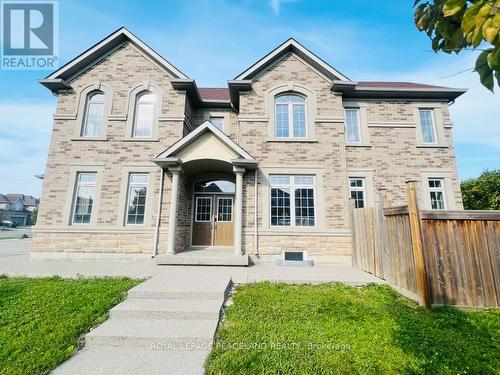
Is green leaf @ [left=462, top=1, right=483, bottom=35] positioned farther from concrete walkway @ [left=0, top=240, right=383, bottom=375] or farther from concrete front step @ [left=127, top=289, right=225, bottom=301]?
concrete front step @ [left=127, top=289, right=225, bottom=301]

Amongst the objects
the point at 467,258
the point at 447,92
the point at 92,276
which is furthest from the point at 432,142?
the point at 92,276

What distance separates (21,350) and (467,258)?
7.67 m

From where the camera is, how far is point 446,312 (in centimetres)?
425

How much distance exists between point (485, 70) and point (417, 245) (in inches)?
179

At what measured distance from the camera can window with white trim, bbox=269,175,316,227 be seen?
29.0 ft

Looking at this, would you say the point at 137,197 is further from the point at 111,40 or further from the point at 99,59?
the point at 111,40

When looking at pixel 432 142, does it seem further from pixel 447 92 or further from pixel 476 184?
pixel 476 184

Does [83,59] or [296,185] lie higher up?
[83,59]

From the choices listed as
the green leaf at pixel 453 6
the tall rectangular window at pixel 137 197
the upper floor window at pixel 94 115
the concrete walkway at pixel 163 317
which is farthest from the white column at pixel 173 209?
the green leaf at pixel 453 6

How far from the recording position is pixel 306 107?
9711 mm

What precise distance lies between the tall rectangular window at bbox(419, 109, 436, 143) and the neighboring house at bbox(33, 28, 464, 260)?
1.8 inches

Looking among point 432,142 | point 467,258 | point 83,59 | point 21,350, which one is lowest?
point 21,350

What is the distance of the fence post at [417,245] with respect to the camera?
14.8ft

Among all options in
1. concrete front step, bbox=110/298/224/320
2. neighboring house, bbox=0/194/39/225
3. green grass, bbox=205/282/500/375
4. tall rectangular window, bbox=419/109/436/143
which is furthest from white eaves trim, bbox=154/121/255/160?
neighboring house, bbox=0/194/39/225
